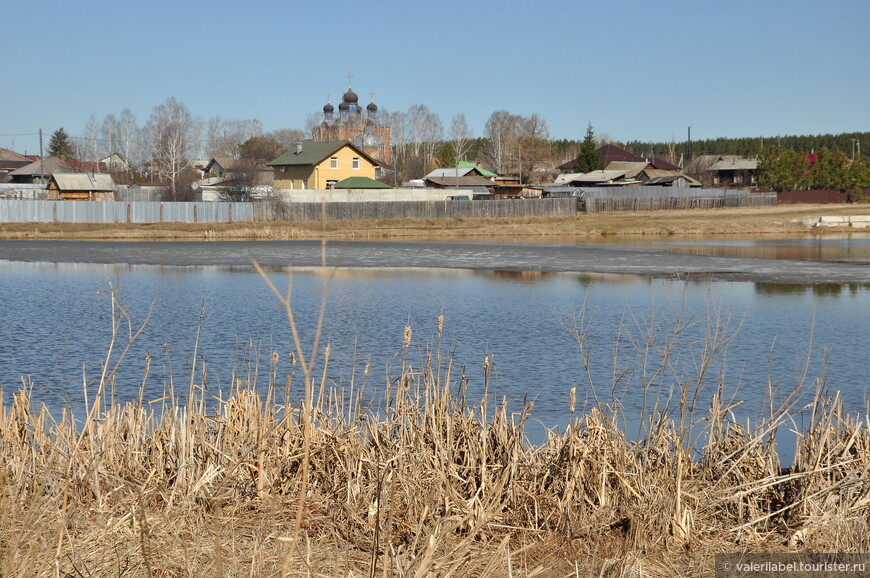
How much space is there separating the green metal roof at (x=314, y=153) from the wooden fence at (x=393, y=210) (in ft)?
42.4

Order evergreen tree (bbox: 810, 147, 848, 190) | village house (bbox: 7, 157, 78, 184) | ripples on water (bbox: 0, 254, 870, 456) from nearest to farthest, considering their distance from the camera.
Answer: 1. ripples on water (bbox: 0, 254, 870, 456)
2. evergreen tree (bbox: 810, 147, 848, 190)
3. village house (bbox: 7, 157, 78, 184)

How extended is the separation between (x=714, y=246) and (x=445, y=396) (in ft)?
139

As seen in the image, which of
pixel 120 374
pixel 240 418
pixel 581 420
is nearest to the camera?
pixel 581 420

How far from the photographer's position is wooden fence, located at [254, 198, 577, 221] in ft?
212

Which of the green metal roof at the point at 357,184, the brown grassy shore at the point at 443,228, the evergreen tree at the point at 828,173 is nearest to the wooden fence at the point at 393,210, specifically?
the brown grassy shore at the point at 443,228

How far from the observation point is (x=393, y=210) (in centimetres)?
6569

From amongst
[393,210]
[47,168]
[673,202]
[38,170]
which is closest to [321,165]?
[393,210]

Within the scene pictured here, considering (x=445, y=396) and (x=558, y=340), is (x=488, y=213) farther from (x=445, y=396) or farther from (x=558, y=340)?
(x=445, y=396)

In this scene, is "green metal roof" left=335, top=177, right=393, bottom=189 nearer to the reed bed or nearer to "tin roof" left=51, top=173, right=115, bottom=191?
"tin roof" left=51, top=173, right=115, bottom=191

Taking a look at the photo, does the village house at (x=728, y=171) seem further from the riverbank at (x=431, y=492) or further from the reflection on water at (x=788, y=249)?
the riverbank at (x=431, y=492)

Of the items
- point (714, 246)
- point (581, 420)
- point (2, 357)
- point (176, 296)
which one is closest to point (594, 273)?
point (176, 296)

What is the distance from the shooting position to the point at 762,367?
45.3ft

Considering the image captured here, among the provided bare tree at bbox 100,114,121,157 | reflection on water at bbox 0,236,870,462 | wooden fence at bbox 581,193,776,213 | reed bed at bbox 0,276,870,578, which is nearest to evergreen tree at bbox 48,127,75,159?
bare tree at bbox 100,114,121,157

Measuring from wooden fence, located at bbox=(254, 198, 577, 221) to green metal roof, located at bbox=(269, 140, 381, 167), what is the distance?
509 inches
